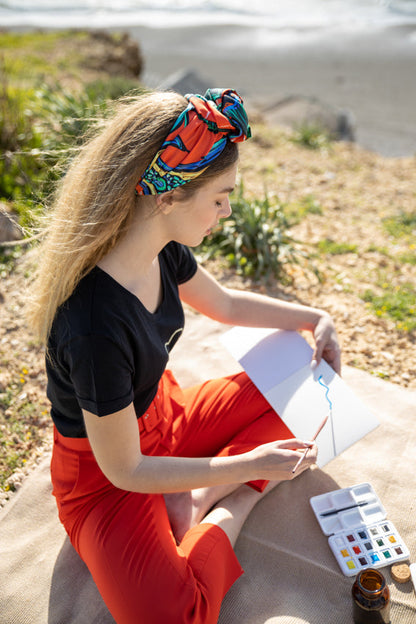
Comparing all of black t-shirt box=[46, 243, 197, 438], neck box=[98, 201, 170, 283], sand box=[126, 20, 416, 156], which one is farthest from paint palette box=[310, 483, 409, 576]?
sand box=[126, 20, 416, 156]

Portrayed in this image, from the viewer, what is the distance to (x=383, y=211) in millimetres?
4797

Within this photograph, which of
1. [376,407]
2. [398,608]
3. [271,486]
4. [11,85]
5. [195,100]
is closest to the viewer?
[195,100]

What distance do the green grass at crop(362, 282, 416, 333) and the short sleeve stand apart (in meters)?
2.27

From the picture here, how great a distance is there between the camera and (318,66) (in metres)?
10.2

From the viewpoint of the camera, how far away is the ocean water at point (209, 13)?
13133 mm

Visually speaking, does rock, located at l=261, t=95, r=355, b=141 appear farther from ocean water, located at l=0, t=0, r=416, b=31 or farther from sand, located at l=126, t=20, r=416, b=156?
ocean water, located at l=0, t=0, r=416, b=31

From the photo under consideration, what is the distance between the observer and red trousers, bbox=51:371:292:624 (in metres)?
1.86

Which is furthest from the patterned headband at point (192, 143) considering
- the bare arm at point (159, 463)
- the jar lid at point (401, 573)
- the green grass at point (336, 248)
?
the green grass at point (336, 248)

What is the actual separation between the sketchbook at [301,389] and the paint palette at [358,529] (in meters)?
0.33

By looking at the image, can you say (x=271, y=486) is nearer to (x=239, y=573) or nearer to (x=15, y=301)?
(x=239, y=573)

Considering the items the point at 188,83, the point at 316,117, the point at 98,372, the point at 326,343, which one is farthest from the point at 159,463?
Answer: the point at 188,83

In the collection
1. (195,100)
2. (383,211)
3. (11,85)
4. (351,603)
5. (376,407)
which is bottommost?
(351,603)

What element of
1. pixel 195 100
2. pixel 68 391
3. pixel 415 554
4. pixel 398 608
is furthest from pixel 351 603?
pixel 195 100

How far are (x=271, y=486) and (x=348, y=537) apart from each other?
15.1 inches
